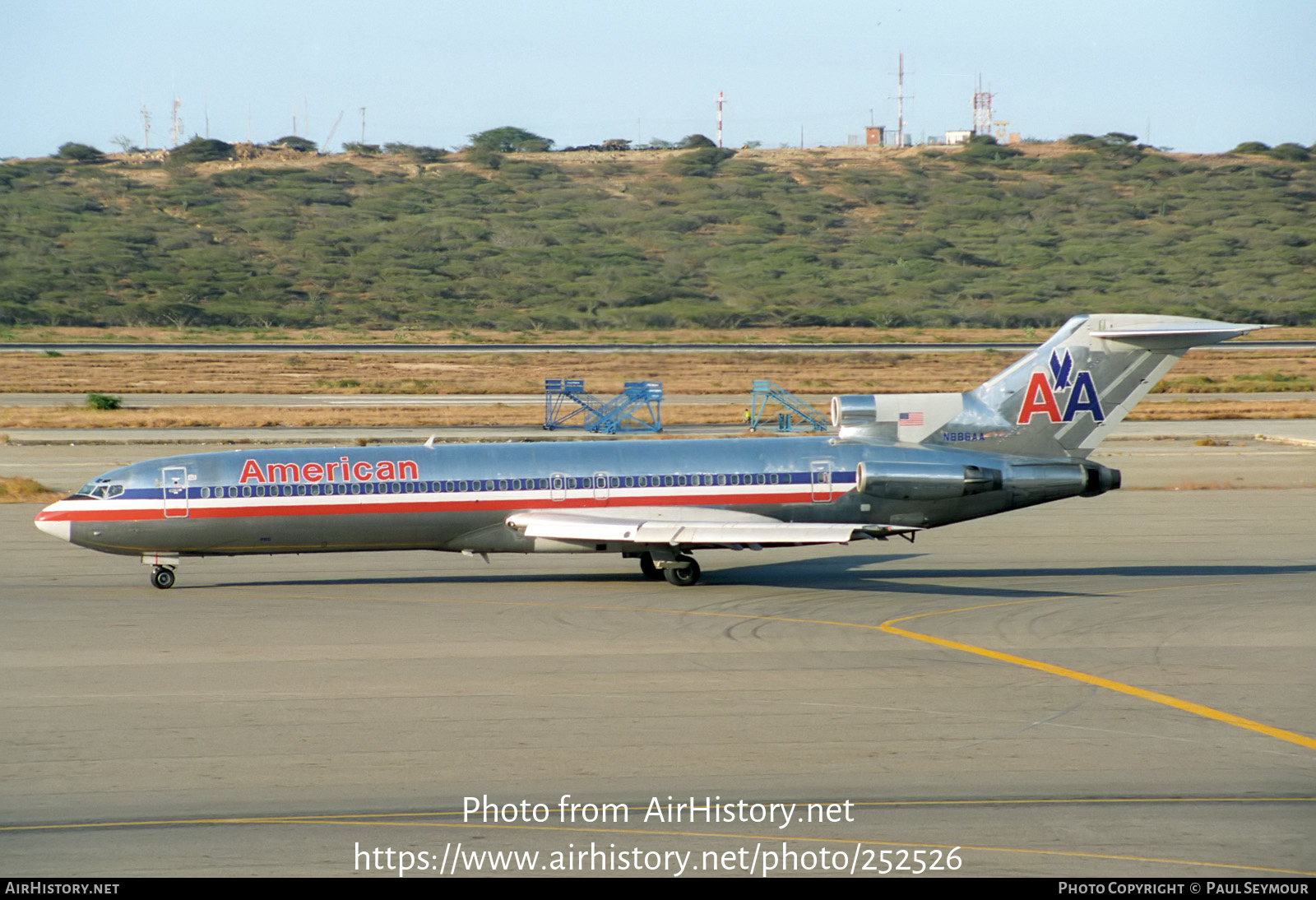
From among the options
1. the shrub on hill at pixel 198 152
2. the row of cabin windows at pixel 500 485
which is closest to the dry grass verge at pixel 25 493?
the row of cabin windows at pixel 500 485

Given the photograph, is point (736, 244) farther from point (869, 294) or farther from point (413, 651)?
point (413, 651)

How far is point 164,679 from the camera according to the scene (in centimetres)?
1894

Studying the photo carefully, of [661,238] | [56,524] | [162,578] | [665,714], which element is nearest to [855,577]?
[665,714]

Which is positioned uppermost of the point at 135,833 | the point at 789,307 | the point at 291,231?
the point at 291,231

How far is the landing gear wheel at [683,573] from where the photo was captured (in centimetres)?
2695

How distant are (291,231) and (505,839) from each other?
466 feet

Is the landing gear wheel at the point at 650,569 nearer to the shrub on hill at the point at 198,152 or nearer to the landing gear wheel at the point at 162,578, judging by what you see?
the landing gear wheel at the point at 162,578

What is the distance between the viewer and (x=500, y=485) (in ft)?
88.9

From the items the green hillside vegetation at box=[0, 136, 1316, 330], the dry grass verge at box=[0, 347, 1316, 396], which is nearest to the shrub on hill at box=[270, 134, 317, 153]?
the green hillside vegetation at box=[0, 136, 1316, 330]

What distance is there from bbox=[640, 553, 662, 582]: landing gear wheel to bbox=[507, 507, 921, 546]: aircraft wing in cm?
157

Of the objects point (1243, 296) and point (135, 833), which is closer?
point (135, 833)

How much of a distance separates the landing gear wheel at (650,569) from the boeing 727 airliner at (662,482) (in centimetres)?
7

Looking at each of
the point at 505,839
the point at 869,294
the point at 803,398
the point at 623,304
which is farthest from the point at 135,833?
the point at 869,294

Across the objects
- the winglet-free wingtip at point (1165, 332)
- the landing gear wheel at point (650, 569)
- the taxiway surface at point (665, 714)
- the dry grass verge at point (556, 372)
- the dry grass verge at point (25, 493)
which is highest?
the winglet-free wingtip at point (1165, 332)
